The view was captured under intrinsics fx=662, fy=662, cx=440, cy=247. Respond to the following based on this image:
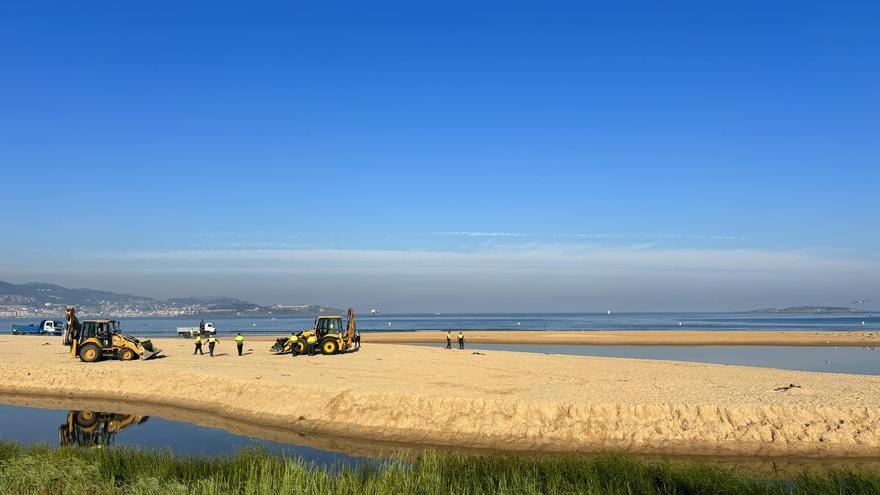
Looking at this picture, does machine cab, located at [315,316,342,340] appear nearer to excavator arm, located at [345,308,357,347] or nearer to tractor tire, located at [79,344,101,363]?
excavator arm, located at [345,308,357,347]

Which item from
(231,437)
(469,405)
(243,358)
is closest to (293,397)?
(231,437)

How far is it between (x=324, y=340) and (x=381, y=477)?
27742 millimetres

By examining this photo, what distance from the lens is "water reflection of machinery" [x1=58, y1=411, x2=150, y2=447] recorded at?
18.9 meters

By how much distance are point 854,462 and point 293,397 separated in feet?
55.2

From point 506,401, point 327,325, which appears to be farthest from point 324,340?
point 506,401

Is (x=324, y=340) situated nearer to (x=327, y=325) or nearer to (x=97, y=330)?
(x=327, y=325)

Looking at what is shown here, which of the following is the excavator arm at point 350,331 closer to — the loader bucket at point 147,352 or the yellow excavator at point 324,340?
the yellow excavator at point 324,340

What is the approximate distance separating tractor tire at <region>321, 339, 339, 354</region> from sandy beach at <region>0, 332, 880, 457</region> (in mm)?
5039

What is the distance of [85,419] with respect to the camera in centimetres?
2284

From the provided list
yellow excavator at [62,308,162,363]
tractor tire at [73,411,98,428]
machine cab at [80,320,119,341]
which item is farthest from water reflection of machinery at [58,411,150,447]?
machine cab at [80,320,119,341]

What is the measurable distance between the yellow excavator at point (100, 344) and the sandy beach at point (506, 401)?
1.48 metres

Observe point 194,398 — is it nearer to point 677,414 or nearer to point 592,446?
point 592,446

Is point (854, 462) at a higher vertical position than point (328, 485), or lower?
lower

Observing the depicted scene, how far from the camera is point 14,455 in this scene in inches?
546
